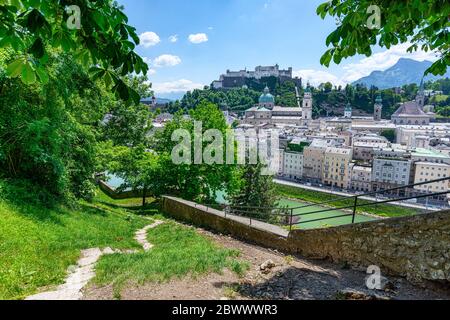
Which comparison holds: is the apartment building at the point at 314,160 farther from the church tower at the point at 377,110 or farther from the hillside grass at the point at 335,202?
the church tower at the point at 377,110

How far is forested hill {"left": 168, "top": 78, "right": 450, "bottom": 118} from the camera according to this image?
4914 inches

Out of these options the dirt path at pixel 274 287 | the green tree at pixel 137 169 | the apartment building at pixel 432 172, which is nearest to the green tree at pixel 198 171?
→ the green tree at pixel 137 169

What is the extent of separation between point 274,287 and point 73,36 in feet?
13.6

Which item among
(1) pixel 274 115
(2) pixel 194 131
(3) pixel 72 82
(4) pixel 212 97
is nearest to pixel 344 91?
(1) pixel 274 115

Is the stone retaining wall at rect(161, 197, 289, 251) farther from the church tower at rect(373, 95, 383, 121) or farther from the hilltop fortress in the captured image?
the hilltop fortress

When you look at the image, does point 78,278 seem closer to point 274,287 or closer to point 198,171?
point 274,287

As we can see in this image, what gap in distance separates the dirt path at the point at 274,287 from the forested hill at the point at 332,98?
114163 mm

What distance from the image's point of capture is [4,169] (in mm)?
8125

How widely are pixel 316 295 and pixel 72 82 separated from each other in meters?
9.44

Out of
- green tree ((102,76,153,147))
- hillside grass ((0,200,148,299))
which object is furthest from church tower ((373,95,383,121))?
hillside grass ((0,200,148,299))

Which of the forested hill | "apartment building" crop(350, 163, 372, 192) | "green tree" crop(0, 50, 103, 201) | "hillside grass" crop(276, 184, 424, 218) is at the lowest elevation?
"hillside grass" crop(276, 184, 424, 218)

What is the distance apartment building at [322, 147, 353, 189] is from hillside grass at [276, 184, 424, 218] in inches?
284

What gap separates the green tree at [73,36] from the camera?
60.1 inches
